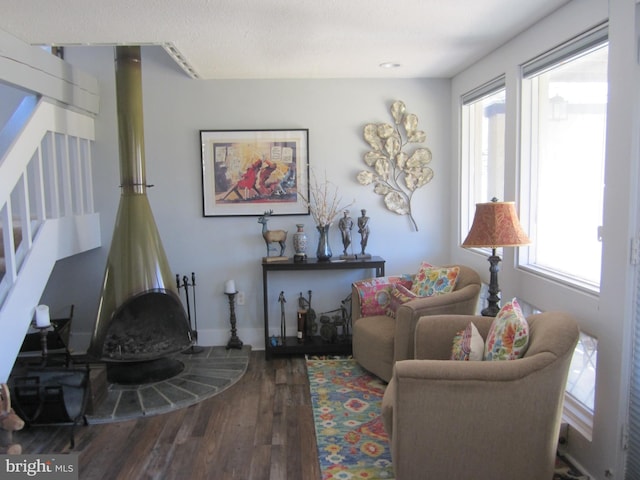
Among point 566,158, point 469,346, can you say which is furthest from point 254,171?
point 469,346

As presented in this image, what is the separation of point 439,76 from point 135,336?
3.33 metres

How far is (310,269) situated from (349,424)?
60.1 inches

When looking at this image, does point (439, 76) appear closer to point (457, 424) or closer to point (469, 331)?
point (469, 331)

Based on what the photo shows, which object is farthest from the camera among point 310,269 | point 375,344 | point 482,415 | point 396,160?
point 396,160

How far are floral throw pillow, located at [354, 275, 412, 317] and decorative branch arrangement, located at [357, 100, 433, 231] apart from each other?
0.84m

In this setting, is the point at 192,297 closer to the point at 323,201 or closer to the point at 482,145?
the point at 323,201

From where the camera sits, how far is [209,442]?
276 cm

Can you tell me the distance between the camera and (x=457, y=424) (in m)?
2.01

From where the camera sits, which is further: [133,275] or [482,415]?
[133,275]

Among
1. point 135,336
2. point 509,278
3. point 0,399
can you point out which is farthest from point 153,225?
point 509,278

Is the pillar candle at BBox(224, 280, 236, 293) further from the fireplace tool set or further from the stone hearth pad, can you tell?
the stone hearth pad

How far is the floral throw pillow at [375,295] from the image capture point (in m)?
3.86

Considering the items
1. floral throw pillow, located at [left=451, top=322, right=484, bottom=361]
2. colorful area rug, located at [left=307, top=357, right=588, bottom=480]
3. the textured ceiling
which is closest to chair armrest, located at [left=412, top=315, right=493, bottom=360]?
floral throw pillow, located at [left=451, top=322, right=484, bottom=361]

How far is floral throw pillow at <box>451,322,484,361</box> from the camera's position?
2.30 metres
